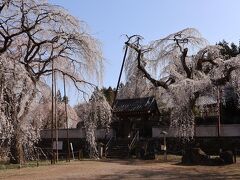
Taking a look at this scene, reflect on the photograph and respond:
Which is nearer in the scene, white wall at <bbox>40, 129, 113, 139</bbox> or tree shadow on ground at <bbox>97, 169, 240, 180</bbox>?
tree shadow on ground at <bbox>97, 169, 240, 180</bbox>

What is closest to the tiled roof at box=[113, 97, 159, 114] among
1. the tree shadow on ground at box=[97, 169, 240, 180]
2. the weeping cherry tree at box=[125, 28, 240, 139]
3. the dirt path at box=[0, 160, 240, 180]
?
the weeping cherry tree at box=[125, 28, 240, 139]

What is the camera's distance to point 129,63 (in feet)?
127

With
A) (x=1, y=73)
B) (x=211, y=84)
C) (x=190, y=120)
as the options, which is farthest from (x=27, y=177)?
(x=211, y=84)


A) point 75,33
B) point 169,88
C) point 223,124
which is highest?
point 75,33

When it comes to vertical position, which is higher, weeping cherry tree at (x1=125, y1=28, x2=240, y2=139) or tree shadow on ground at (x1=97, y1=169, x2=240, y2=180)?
weeping cherry tree at (x1=125, y1=28, x2=240, y2=139)

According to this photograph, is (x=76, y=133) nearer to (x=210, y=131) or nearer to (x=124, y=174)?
(x=210, y=131)

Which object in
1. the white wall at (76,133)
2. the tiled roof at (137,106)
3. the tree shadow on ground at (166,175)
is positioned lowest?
the tree shadow on ground at (166,175)

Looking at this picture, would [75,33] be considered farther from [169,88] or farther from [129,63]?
[129,63]

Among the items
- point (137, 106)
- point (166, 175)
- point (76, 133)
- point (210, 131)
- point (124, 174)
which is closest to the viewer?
point (166, 175)

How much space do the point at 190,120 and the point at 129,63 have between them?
42.2 feet

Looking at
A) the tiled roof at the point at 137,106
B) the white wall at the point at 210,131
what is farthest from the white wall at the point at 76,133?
the white wall at the point at 210,131

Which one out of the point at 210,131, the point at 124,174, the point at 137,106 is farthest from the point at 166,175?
the point at 137,106

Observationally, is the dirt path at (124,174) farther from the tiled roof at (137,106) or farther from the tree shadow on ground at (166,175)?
the tiled roof at (137,106)

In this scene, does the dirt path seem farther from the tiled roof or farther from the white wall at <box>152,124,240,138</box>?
the tiled roof
